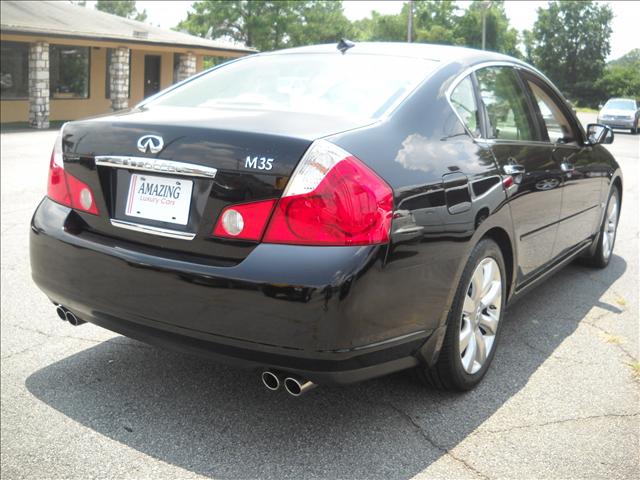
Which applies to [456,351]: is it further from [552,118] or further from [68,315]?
[552,118]

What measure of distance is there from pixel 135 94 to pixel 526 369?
1106 inches

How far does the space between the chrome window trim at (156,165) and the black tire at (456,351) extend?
1.18 m

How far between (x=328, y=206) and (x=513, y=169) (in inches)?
56.6

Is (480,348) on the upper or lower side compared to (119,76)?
lower

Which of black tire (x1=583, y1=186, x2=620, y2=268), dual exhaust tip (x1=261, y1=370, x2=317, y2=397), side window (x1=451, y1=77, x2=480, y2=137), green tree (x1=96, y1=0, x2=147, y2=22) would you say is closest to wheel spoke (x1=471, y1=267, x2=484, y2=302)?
side window (x1=451, y1=77, x2=480, y2=137)

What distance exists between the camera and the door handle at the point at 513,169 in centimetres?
357

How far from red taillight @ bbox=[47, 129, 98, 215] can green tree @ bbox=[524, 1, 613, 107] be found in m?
4.27

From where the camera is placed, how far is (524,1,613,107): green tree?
5941 millimetres

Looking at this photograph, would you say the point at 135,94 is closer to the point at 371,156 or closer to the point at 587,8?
the point at 587,8

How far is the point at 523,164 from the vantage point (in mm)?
3803

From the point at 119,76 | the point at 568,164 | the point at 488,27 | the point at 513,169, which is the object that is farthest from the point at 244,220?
the point at 488,27

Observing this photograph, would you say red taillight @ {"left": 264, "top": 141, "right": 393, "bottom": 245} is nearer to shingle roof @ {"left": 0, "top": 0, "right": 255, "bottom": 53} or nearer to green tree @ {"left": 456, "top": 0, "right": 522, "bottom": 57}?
shingle roof @ {"left": 0, "top": 0, "right": 255, "bottom": 53}

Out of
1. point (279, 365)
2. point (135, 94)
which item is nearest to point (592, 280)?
point (279, 365)

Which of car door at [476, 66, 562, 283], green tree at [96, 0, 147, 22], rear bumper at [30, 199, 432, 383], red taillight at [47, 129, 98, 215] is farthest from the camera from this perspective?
green tree at [96, 0, 147, 22]
